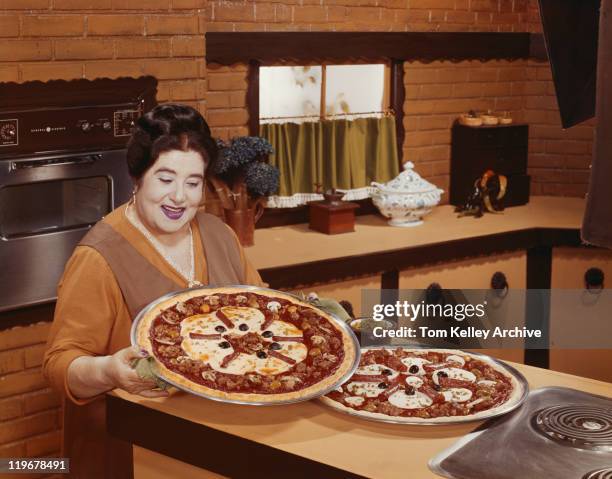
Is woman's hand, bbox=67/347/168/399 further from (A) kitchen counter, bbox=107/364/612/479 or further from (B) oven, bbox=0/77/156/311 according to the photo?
(B) oven, bbox=0/77/156/311

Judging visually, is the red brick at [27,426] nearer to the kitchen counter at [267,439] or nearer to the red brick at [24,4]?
the kitchen counter at [267,439]

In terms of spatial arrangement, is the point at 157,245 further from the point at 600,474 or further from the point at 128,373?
the point at 600,474

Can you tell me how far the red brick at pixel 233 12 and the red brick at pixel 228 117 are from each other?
430 mm

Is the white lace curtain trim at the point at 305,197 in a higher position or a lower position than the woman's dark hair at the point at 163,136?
lower

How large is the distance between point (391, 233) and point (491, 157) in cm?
92

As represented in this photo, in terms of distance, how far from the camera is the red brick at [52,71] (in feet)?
11.5

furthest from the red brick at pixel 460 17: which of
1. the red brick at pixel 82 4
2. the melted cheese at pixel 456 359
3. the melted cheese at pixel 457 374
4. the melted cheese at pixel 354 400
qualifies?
the melted cheese at pixel 354 400

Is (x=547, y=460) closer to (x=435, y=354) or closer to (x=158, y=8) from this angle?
(x=435, y=354)

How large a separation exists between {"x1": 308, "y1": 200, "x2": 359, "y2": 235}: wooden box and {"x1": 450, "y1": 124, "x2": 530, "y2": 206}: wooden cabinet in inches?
35.7

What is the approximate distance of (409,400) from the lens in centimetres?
242

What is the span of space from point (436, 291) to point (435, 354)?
2.07 meters

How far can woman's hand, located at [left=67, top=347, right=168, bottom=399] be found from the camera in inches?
92.9

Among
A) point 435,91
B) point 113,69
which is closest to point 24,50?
point 113,69

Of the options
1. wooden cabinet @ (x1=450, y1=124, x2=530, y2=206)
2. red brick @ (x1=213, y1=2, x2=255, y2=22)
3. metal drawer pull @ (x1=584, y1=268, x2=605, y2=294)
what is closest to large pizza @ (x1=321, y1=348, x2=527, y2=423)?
red brick @ (x1=213, y1=2, x2=255, y2=22)
